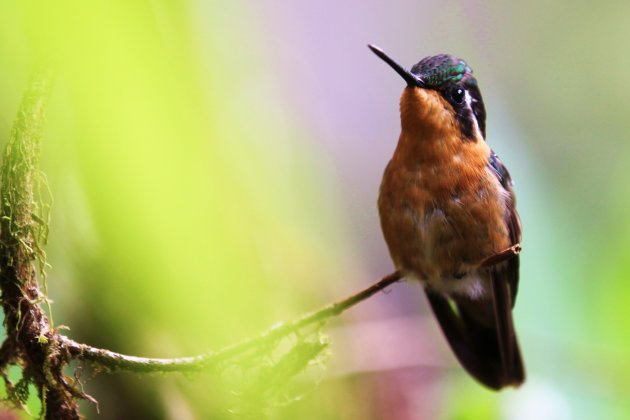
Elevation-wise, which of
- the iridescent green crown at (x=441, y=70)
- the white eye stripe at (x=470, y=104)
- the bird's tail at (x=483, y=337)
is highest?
the iridescent green crown at (x=441, y=70)

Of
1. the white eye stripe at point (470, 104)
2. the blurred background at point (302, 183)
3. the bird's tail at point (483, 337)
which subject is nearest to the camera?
the blurred background at point (302, 183)

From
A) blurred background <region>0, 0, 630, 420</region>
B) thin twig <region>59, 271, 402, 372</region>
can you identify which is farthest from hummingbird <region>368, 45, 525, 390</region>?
thin twig <region>59, 271, 402, 372</region>

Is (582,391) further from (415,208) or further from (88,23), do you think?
(88,23)

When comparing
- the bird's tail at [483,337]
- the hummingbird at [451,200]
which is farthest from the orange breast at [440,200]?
the bird's tail at [483,337]

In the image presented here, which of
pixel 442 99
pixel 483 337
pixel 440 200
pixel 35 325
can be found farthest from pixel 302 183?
pixel 35 325

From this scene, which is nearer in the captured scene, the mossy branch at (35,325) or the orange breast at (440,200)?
the mossy branch at (35,325)

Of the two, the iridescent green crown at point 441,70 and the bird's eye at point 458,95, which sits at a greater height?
the iridescent green crown at point 441,70

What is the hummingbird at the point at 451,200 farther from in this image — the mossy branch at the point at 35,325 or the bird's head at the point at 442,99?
the mossy branch at the point at 35,325

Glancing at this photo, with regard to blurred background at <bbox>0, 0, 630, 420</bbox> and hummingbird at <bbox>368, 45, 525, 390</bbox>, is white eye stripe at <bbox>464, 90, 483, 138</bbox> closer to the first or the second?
hummingbird at <bbox>368, 45, 525, 390</bbox>
